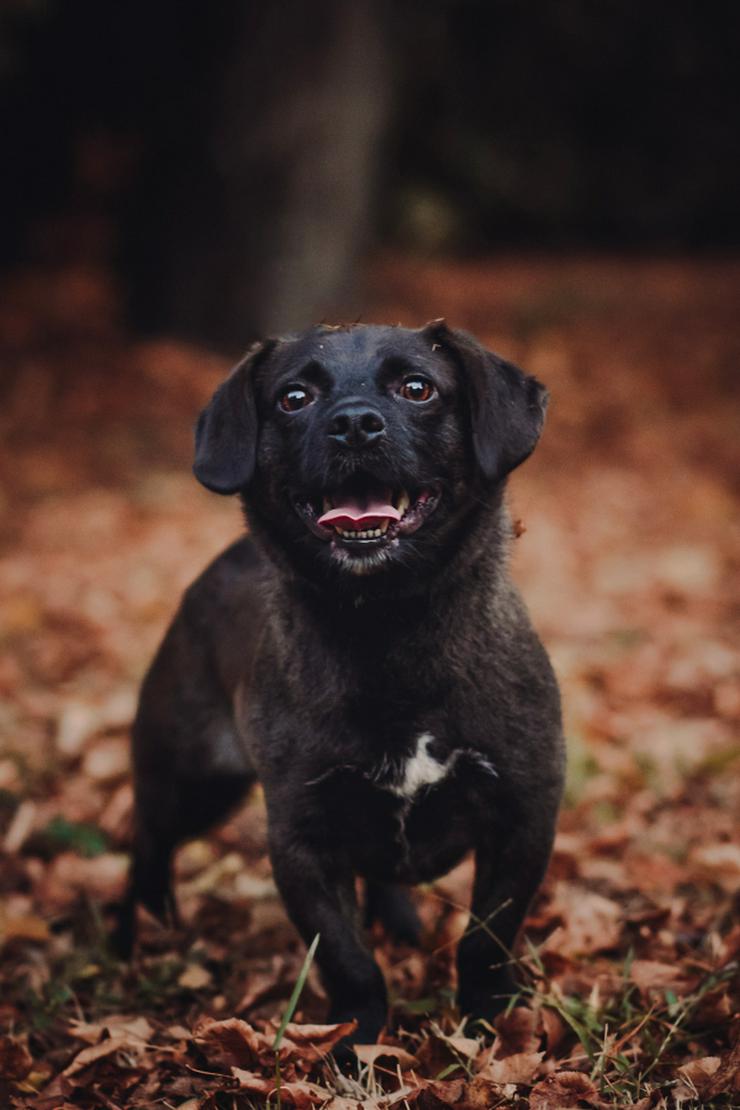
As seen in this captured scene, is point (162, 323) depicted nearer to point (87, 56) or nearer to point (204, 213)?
point (204, 213)

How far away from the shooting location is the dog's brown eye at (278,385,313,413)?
3387 mm

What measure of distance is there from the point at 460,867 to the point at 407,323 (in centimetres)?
961

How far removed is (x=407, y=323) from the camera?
45.1ft

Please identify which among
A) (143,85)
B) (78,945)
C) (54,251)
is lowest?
(78,945)

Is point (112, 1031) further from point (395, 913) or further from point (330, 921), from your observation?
point (395, 913)

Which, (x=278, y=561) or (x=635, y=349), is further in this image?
(x=635, y=349)

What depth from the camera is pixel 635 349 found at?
46.4 feet

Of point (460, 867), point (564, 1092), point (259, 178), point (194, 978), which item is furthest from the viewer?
point (259, 178)

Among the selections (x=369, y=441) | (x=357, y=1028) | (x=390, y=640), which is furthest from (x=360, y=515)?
(x=357, y=1028)

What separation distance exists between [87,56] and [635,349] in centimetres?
712

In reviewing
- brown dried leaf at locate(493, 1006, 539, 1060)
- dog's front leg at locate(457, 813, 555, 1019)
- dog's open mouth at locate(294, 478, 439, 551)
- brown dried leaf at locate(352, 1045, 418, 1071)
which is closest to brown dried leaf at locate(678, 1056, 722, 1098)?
brown dried leaf at locate(493, 1006, 539, 1060)

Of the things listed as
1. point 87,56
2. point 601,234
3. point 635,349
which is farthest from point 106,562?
point 601,234

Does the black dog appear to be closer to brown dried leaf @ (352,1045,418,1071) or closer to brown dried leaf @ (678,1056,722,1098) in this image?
brown dried leaf @ (352,1045,418,1071)

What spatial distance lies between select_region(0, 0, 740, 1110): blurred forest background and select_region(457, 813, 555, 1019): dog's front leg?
108 mm
